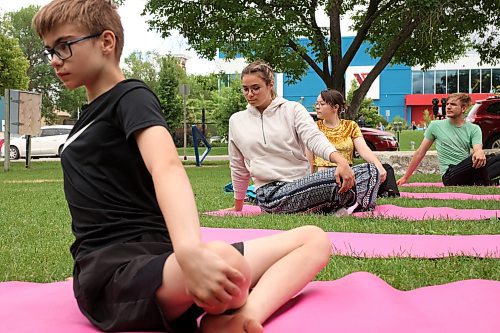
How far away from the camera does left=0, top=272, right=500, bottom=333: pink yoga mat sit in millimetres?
2543

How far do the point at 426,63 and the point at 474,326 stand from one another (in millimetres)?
19398

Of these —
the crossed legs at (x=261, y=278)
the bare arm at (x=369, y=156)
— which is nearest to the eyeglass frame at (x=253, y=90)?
the bare arm at (x=369, y=156)

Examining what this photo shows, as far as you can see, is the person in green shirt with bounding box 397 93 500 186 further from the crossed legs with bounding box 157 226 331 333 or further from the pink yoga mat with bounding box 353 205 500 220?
the crossed legs with bounding box 157 226 331 333

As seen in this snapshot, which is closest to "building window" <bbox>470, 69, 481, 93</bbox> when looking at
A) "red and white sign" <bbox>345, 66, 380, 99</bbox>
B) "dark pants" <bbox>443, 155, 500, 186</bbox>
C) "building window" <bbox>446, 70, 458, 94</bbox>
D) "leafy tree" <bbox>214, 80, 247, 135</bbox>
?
"building window" <bbox>446, 70, 458, 94</bbox>

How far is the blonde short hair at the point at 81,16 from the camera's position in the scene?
231cm

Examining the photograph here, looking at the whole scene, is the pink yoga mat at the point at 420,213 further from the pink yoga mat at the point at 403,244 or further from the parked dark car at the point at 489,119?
the parked dark car at the point at 489,119

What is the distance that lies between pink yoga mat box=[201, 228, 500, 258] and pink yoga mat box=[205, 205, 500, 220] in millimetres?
1379

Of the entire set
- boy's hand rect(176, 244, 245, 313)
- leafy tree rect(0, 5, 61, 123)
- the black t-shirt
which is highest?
leafy tree rect(0, 5, 61, 123)

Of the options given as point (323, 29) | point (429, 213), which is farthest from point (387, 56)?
point (429, 213)

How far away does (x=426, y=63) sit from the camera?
21.1m

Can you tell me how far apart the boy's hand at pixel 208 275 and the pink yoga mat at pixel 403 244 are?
2508 mm

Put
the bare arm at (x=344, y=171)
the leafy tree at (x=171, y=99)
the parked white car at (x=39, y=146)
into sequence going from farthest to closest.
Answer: the leafy tree at (x=171, y=99) < the parked white car at (x=39, y=146) < the bare arm at (x=344, y=171)

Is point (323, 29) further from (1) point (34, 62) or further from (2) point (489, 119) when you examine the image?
(1) point (34, 62)

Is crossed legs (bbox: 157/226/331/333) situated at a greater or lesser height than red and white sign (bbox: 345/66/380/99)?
lesser
